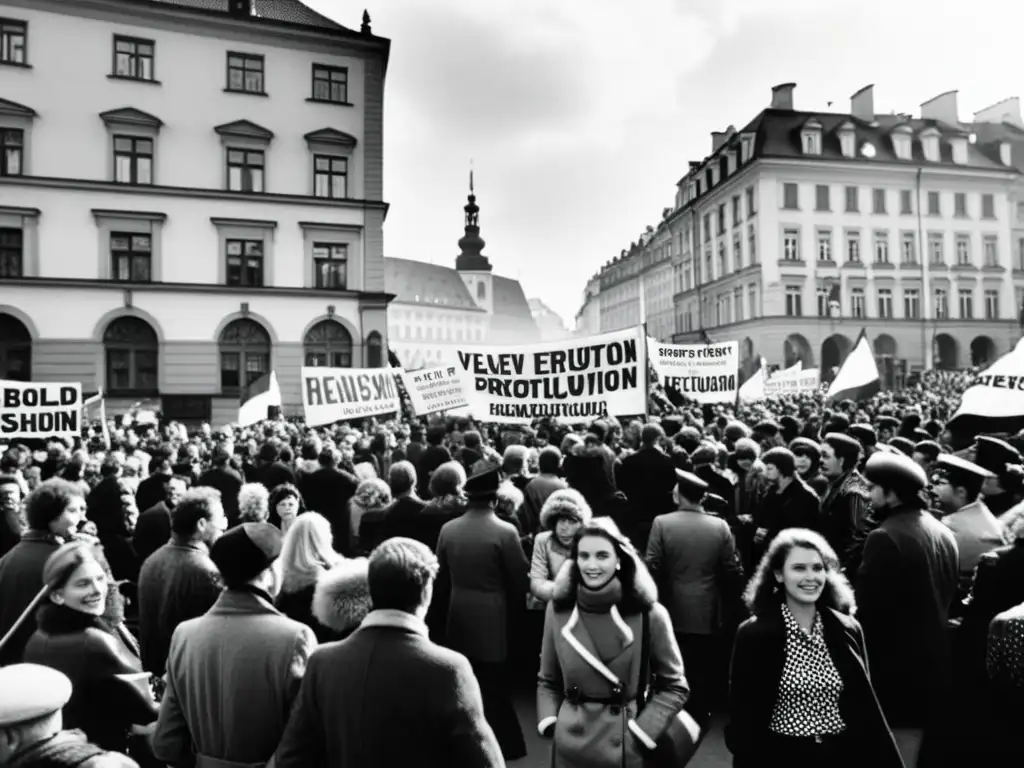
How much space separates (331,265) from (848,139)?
3913 centimetres

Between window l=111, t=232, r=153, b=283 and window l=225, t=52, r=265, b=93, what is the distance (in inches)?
282

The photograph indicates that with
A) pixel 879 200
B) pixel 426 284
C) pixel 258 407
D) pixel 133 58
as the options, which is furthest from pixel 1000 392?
pixel 426 284

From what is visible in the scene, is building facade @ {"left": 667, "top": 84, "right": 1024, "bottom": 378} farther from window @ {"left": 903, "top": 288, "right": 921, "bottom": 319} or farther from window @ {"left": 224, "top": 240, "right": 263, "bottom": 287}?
window @ {"left": 224, "top": 240, "right": 263, "bottom": 287}

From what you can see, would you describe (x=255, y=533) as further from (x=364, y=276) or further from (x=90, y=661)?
(x=364, y=276)

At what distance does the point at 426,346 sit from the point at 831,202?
84855 mm

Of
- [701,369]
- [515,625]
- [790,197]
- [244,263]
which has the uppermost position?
[790,197]

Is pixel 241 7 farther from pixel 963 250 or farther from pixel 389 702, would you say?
pixel 963 250

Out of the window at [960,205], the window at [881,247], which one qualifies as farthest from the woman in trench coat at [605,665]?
the window at [960,205]

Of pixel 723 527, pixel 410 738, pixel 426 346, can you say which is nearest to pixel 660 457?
pixel 723 527

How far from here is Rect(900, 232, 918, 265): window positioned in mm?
57250

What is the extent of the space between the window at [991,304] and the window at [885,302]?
7.17 m

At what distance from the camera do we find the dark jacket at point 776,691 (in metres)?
3.46

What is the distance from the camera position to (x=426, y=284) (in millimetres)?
135250

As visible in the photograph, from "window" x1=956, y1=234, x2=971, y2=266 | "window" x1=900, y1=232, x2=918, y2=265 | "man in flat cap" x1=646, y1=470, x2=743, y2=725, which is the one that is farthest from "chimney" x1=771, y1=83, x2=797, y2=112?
"man in flat cap" x1=646, y1=470, x2=743, y2=725
